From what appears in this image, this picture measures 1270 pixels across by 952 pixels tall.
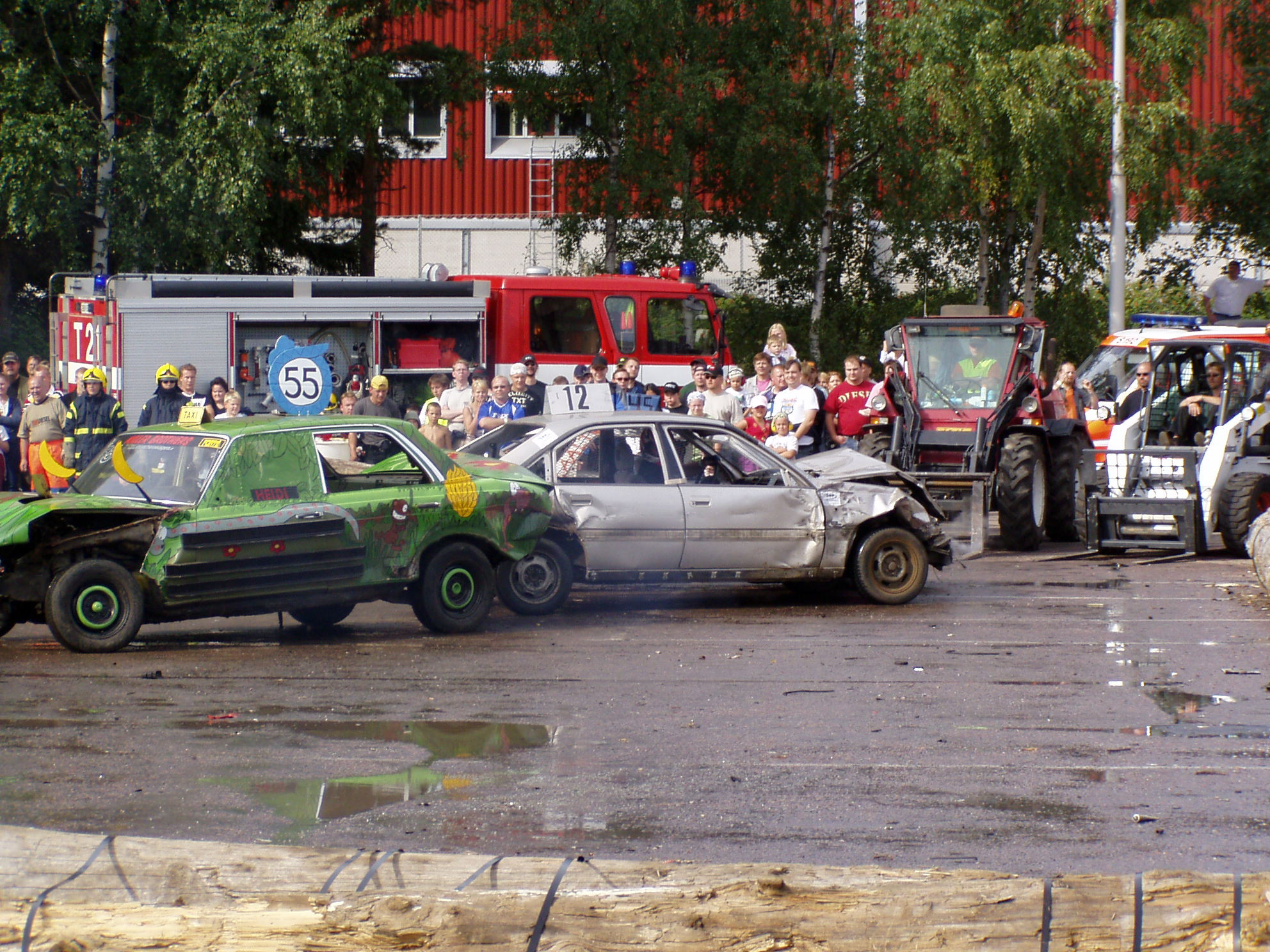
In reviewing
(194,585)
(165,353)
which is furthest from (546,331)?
(194,585)

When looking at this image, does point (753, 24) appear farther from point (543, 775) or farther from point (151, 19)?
point (543, 775)

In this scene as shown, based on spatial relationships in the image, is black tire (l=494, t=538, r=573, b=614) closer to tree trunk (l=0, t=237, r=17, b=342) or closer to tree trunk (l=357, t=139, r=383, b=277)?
tree trunk (l=357, t=139, r=383, b=277)

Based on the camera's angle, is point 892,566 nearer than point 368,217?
Yes

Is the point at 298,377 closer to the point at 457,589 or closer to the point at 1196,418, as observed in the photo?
the point at 457,589

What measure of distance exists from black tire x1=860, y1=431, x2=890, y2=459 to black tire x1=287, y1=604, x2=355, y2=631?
6415 millimetres

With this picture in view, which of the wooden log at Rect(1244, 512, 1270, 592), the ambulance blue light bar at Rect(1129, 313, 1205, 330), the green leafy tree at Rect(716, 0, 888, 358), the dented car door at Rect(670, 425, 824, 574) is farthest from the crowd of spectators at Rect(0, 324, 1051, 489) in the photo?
the green leafy tree at Rect(716, 0, 888, 358)

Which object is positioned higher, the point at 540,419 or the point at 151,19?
the point at 151,19

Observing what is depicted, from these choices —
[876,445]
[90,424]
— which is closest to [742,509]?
[876,445]

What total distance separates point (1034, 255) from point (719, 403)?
36.3 feet

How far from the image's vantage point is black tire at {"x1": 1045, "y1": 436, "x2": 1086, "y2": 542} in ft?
52.5

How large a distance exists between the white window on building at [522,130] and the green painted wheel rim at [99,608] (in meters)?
16.5

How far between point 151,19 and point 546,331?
7234 millimetres

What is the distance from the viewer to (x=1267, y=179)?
82.6 ft

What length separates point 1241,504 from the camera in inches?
571
